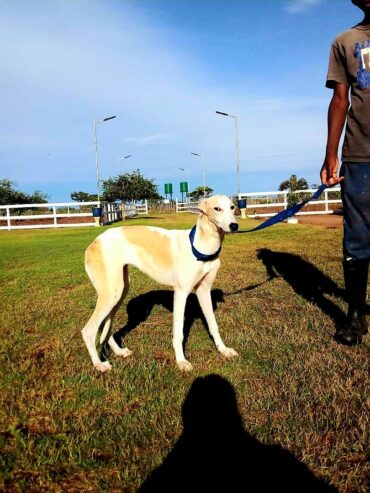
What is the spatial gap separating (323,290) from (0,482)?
16.5 ft

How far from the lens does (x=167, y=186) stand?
62.4 m

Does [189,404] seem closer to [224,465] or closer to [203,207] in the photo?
[224,465]

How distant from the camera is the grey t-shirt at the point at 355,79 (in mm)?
3426

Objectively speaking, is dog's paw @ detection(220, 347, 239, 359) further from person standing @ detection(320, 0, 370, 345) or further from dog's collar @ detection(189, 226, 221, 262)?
person standing @ detection(320, 0, 370, 345)

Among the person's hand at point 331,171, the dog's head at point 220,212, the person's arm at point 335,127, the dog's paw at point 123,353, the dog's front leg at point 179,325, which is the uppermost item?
the person's arm at point 335,127

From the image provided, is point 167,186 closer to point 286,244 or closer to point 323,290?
point 286,244

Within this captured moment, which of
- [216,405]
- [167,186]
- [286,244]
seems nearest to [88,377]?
[216,405]

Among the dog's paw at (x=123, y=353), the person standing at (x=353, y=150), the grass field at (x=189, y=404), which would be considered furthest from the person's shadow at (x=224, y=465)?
the person standing at (x=353, y=150)

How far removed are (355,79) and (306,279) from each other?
4.07 metres

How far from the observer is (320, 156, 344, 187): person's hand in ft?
12.1

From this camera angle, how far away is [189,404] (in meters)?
2.84

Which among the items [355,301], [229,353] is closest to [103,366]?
[229,353]

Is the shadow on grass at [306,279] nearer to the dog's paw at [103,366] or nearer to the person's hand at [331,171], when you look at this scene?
the person's hand at [331,171]

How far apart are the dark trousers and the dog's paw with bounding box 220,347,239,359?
140 centimetres
